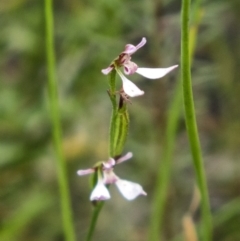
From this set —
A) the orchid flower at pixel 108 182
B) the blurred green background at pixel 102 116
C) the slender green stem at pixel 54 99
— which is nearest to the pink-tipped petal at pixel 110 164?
the orchid flower at pixel 108 182

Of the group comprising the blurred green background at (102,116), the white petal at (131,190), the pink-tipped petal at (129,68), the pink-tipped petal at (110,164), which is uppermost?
the blurred green background at (102,116)

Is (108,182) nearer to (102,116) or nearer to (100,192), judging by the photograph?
(100,192)

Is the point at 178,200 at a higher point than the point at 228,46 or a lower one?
lower

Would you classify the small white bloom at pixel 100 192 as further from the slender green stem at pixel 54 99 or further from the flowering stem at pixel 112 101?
the slender green stem at pixel 54 99

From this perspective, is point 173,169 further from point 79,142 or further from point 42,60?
point 42,60

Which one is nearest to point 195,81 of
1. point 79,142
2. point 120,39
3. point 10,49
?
point 120,39

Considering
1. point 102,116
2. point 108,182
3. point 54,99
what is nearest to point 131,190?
point 108,182
